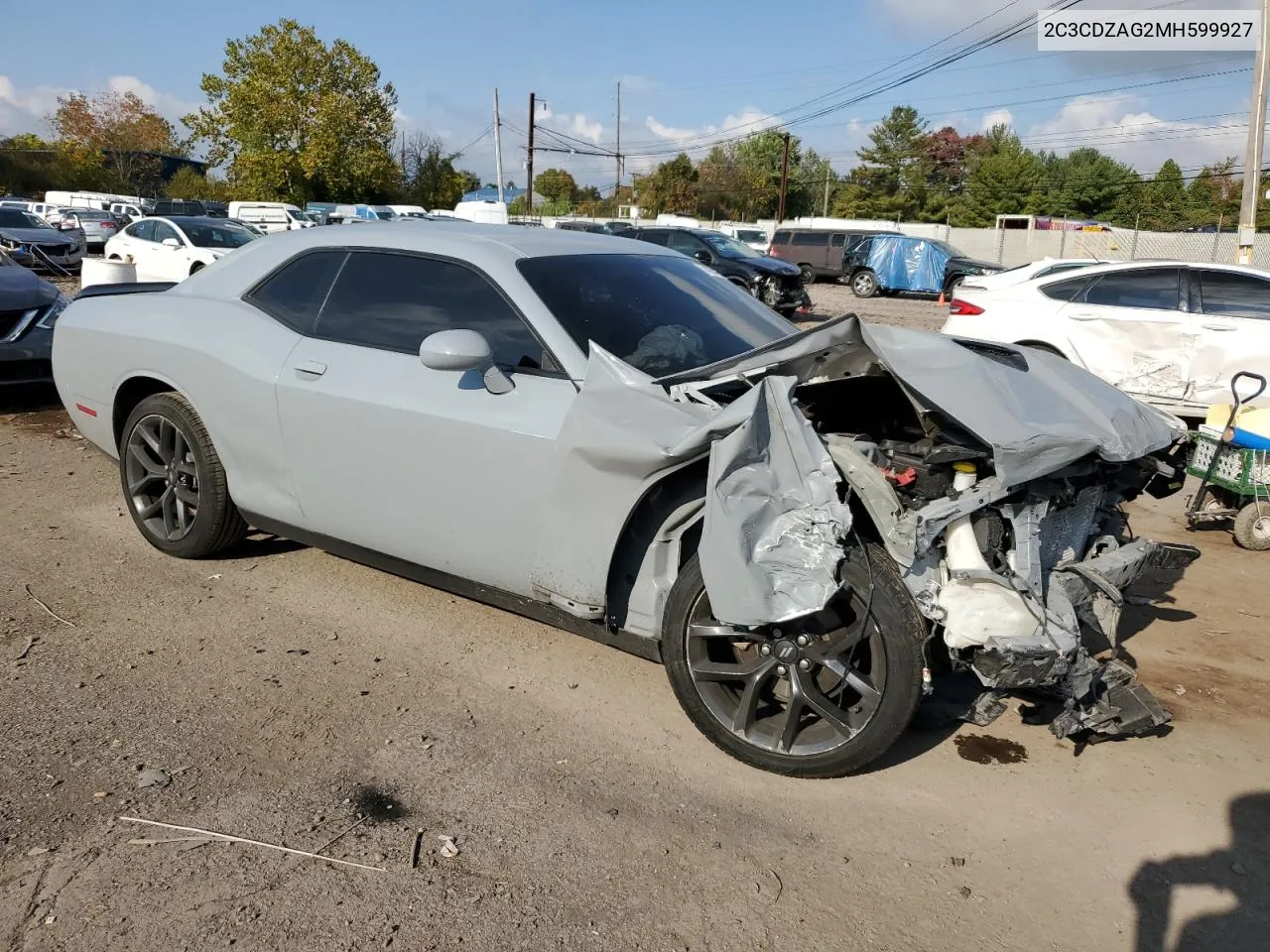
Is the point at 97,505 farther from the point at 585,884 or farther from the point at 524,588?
the point at 585,884

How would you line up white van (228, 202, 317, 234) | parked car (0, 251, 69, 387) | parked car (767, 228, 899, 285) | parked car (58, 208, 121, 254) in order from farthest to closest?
parked car (58, 208, 121, 254) < white van (228, 202, 317, 234) < parked car (767, 228, 899, 285) < parked car (0, 251, 69, 387)

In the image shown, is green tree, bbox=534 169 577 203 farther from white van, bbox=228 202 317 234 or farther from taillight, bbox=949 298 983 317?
taillight, bbox=949 298 983 317

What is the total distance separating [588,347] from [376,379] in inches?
36.8

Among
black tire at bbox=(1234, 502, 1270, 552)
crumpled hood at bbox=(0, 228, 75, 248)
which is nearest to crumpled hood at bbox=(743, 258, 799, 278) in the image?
black tire at bbox=(1234, 502, 1270, 552)

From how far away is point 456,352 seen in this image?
3.40 meters

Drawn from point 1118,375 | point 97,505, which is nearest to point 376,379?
point 97,505

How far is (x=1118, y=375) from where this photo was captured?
8695 millimetres

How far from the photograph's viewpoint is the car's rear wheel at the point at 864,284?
28.9 metres

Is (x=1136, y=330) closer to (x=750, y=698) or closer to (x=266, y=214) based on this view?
(x=750, y=698)

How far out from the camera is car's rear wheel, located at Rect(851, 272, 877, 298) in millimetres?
28906

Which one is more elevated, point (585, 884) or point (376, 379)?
point (376, 379)

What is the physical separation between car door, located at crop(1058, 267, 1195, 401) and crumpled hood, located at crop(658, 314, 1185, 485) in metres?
5.46

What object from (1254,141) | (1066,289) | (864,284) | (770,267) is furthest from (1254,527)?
(864,284)

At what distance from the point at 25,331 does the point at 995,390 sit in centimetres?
793
